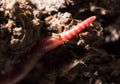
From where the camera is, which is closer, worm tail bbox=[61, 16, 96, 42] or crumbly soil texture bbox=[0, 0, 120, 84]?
crumbly soil texture bbox=[0, 0, 120, 84]

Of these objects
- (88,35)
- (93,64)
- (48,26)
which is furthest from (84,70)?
(48,26)

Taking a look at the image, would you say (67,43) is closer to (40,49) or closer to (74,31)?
(74,31)

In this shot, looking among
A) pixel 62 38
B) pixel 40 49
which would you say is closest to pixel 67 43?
pixel 62 38

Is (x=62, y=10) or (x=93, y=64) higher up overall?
(x=62, y=10)

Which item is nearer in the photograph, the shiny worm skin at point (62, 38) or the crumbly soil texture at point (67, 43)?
the crumbly soil texture at point (67, 43)

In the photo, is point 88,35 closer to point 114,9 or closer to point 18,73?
point 114,9

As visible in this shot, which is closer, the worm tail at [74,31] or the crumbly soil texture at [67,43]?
the crumbly soil texture at [67,43]
